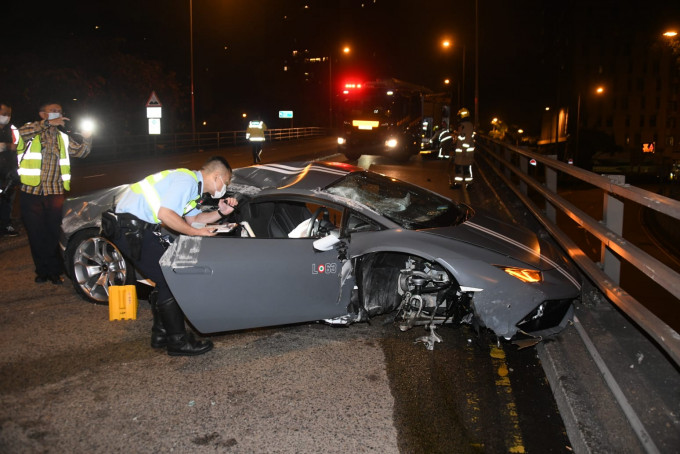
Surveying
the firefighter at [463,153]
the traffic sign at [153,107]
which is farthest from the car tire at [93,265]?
the traffic sign at [153,107]

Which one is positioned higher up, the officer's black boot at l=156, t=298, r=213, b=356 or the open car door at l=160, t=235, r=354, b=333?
the open car door at l=160, t=235, r=354, b=333

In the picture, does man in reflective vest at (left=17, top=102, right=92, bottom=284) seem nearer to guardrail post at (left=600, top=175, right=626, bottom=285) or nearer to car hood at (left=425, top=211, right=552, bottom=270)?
car hood at (left=425, top=211, right=552, bottom=270)

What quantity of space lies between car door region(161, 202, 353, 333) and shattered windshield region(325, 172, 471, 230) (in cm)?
67

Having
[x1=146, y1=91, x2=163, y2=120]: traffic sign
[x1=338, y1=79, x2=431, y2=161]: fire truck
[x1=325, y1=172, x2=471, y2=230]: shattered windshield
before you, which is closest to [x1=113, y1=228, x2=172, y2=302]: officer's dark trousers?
[x1=325, y1=172, x2=471, y2=230]: shattered windshield

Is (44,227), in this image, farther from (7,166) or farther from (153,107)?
(153,107)

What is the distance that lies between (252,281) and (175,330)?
0.74 metres

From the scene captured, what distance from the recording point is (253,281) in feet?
15.3

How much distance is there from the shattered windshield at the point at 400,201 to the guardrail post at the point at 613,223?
1158 millimetres

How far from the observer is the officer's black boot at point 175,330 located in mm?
4855

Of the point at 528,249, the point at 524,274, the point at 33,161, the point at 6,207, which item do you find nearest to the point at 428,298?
the point at 524,274

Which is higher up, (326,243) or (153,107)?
(153,107)

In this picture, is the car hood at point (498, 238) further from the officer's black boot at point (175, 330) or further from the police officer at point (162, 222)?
the officer's black boot at point (175, 330)

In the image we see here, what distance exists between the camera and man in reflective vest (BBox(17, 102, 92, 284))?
6.61m

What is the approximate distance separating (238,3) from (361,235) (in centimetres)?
7405
